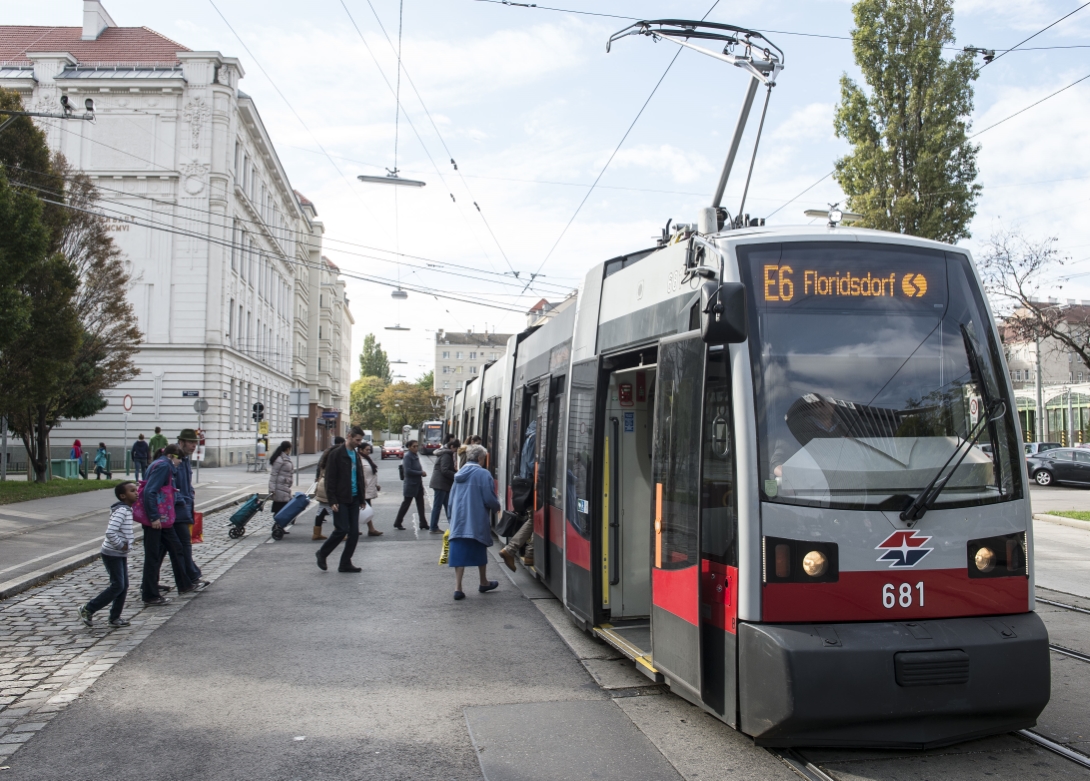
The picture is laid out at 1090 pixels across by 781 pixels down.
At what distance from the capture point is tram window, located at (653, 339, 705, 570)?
5.30 meters

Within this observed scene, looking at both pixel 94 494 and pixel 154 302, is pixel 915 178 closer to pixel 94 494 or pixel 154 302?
pixel 94 494

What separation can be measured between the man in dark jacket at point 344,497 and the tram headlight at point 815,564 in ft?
24.7

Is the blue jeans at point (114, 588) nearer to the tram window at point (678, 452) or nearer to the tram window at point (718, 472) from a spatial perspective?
the tram window at point (678, 452)

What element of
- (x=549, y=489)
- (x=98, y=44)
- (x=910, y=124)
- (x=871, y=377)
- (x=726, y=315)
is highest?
(x=98, y=44)

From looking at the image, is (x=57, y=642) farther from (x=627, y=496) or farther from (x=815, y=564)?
(x=815, y=564)

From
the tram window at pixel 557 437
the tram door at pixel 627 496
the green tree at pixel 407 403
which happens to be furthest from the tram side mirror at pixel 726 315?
the green tree at pixel 407 403

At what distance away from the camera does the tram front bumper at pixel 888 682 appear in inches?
179

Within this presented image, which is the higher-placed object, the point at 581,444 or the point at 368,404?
the point at 368,404

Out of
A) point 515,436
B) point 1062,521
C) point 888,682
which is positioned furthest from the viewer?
point 1062,521

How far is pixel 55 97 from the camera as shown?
41.9 m

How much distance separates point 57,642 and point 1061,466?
29.0 meters

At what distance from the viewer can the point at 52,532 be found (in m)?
15.6

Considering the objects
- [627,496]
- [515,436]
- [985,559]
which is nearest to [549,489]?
[627,496]

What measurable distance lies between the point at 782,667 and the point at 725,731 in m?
1.08
